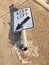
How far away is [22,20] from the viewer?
23.1 feet

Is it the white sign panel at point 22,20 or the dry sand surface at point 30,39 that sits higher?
the white sign panel at point 22,20

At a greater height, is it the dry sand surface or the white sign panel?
the white sign panel

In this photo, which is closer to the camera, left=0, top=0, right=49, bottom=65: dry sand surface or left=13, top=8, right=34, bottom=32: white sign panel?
left=0, top=0, right=49, bottom=65: dry sand surface

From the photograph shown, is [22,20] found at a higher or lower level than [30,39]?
higher

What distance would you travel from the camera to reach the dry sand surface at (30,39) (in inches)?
260

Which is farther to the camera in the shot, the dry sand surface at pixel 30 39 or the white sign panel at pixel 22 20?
the white sign panel at pixel 22 20

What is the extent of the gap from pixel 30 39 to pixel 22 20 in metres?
0.60

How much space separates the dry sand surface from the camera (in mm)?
6609

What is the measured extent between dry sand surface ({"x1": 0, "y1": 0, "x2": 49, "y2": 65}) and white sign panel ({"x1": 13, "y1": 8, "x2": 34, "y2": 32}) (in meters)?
0.28

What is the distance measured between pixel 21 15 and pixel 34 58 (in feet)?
4.69

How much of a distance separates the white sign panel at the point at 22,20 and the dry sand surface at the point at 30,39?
0.93ft

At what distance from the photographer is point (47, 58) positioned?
6.54m

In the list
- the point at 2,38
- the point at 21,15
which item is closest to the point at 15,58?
the point at 2,38

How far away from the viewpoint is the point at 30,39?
22.9 feet
